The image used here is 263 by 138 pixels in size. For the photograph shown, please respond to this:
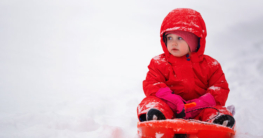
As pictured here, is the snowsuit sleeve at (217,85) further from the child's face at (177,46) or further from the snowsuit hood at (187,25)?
the child's face at (177,46)

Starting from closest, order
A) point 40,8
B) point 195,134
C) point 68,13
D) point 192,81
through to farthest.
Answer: point 195,134 → point 192,81 → point 40,8 → point 68,13

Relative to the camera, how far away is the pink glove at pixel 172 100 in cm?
174

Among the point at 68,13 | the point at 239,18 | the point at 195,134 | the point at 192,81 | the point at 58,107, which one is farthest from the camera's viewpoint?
the point at 68,13

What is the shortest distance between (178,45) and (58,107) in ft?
4.99

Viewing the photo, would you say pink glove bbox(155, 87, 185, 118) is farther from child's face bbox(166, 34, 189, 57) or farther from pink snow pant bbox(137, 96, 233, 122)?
child's face bbox(166, 34, 189, 57)

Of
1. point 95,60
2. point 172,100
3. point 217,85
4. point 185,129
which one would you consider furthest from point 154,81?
point 95,60

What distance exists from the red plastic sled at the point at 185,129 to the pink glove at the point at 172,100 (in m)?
0.31

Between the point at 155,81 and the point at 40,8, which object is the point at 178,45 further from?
the point at 40,8

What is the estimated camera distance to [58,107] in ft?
8.52

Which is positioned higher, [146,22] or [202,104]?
[146,22]

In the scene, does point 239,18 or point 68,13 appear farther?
point 68,13

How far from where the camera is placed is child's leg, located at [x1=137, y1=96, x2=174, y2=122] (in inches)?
66.2

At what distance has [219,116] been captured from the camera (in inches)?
60.9

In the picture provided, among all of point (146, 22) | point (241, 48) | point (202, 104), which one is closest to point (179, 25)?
point (202, 104)
